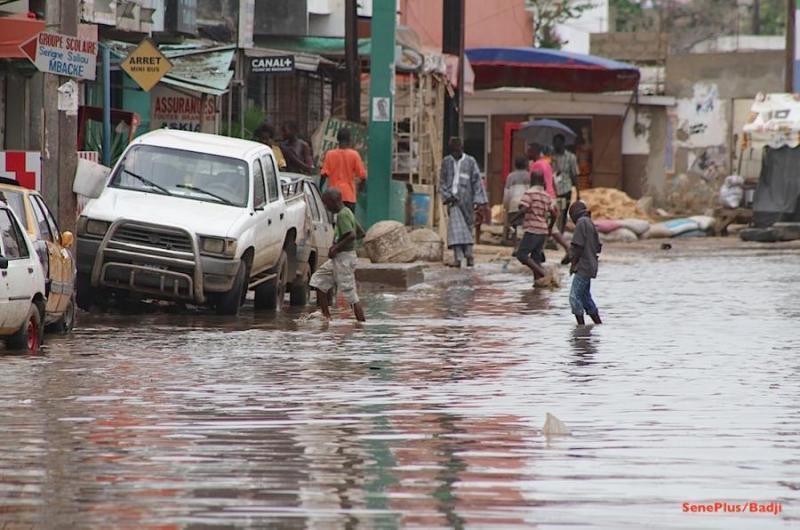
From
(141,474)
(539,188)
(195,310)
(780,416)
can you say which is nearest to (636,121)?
(539,188)

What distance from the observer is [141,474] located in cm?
903

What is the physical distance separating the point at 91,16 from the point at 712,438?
1760 centimetres

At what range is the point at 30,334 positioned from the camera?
52.2 ft

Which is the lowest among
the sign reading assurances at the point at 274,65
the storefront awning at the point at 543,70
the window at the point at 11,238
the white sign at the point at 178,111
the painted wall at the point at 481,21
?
the window at the point at 11,238

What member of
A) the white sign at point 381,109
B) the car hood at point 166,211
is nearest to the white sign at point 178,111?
the white sign at point 381,109

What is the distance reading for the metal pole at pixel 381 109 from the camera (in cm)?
2981

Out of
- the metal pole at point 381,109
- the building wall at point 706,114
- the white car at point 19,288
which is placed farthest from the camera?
the building wall at point 706,114

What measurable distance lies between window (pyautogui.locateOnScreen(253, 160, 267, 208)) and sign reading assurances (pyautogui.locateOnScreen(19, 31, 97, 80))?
2131 mm

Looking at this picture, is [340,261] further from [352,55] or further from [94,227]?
[352,55]

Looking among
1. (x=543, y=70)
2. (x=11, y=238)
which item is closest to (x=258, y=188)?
(x=11, y=238)

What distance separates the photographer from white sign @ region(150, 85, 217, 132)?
30094 millimetres

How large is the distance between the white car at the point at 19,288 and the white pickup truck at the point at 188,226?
3280 mm

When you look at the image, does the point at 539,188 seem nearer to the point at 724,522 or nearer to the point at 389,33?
the point at 389,33

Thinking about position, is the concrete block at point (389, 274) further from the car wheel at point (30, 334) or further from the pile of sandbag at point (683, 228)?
the pile of sandbag at point (683, 228)
